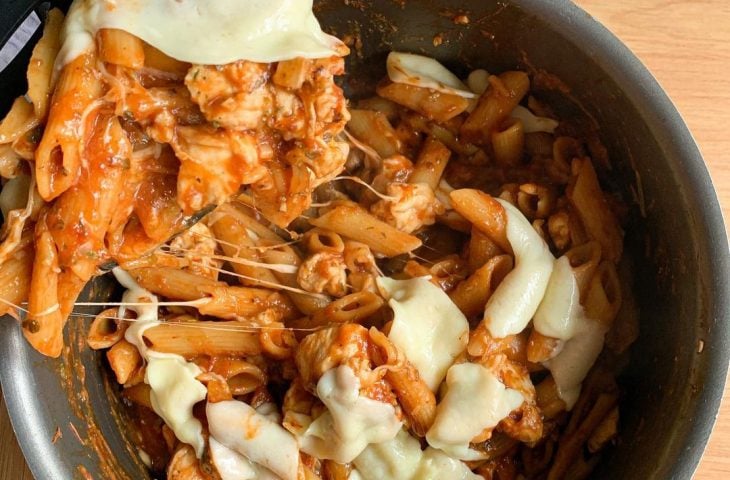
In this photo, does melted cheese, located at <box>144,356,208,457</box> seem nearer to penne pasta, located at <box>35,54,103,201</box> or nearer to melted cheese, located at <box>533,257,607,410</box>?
penne pasta, located at <box>35,54,103,201</box>

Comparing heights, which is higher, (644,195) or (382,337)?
(644,195)

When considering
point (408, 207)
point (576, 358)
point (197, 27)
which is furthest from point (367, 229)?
point (197, 27)

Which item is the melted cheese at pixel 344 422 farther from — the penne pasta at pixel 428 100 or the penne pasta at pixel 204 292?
the penne pasta at pixel 428 100

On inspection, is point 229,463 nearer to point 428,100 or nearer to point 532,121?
point 428,100

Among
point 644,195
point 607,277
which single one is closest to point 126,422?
point 607,277

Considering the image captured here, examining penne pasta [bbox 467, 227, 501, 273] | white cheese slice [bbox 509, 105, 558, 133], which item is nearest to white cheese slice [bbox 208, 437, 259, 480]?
penne pasta [bbox 467, 227, 501, 273]

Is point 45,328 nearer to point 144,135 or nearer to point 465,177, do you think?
point 144,135
